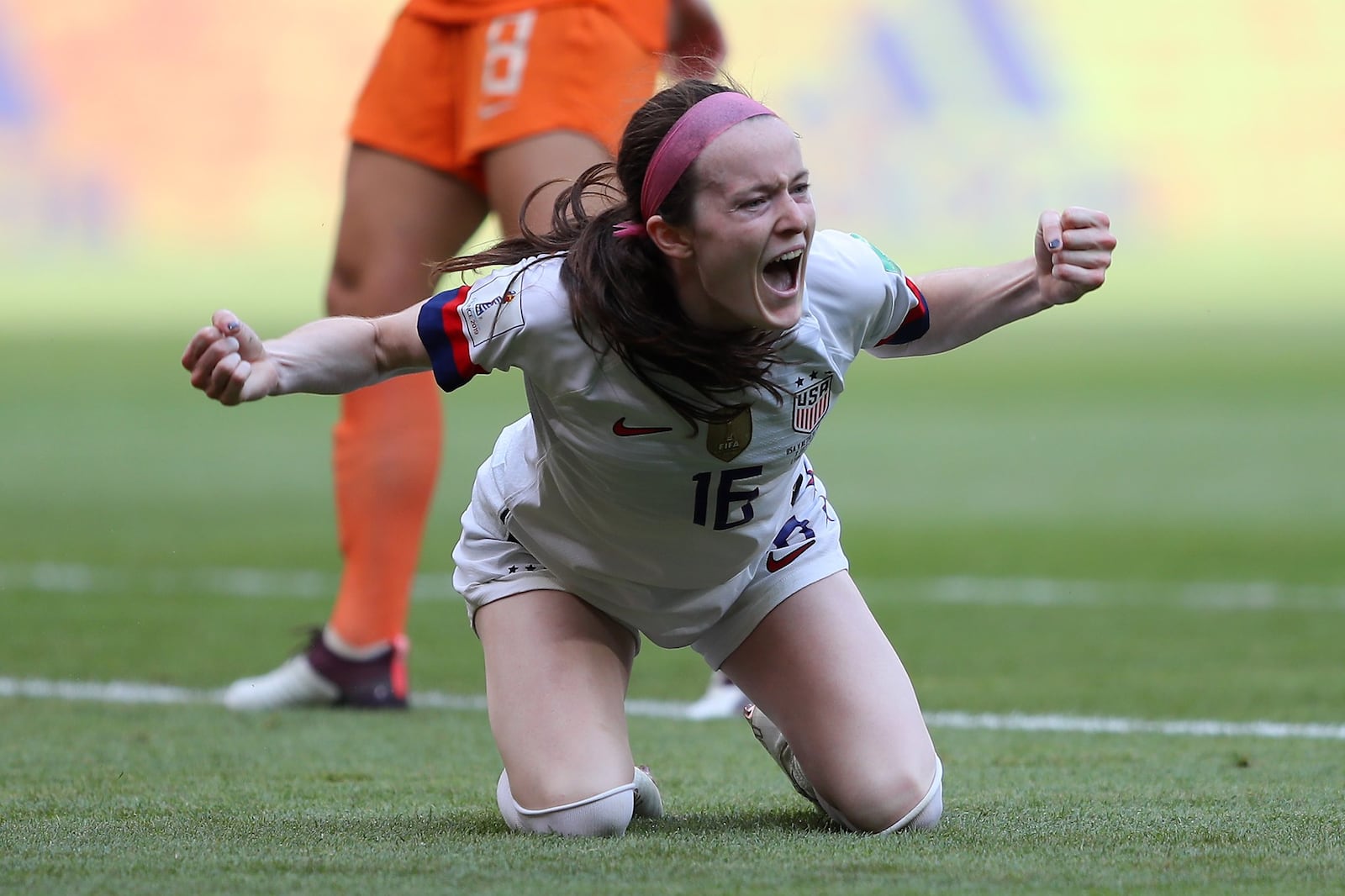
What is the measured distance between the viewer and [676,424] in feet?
9.71

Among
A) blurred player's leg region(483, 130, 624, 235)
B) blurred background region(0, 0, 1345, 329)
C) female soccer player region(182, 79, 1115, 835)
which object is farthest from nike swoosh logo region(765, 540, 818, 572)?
blurred background region(0, 0, 1345, 329)

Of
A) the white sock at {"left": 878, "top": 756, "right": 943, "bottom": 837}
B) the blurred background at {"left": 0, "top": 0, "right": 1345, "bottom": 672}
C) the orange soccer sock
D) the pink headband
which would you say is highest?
the pink headband

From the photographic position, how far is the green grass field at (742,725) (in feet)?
8.86

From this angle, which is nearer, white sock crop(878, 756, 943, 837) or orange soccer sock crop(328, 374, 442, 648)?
white sock crop(878, 756, 943, 837)

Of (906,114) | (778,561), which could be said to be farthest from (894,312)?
(906,114)

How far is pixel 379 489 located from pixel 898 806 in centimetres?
217

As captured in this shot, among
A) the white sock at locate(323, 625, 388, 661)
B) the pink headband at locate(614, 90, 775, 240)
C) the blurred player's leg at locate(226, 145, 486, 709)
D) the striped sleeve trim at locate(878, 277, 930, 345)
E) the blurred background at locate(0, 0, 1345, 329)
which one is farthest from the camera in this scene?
the blurred background at locate(0, 0, 1345, 329)

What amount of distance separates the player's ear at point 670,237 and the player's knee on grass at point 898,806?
96 centimetres

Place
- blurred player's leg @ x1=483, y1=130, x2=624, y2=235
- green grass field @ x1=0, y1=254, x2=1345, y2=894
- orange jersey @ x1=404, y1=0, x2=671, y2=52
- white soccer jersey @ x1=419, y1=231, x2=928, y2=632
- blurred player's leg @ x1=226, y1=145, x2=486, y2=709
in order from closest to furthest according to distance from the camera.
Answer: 1. green grass field @ x1=0, y1=254, x2=1345, y2=894
2. white soccer jersey @ x1=419, y1=231, x2=928, y2=632
3. blurred player's leg @ x1=483, y1=130, x2=624, y2=235
4. orange jersey @ x1=404, y1=0, x2=671, y2=52
5. blurred player's leg @ x1=226, y1=145, x2=486, y2=709

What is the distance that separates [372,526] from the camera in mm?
4820

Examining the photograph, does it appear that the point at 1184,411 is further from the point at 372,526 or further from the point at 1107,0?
the point at 372,526

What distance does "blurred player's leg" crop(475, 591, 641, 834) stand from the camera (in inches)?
119

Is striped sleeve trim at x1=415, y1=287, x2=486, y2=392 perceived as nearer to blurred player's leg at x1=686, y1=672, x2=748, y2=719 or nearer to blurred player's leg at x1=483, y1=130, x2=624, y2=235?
blurred player's leg at x1=483, y1=130, x2=624, y2=235

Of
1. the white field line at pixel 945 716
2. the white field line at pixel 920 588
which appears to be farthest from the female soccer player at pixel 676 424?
the white field line at pixel 920 588
